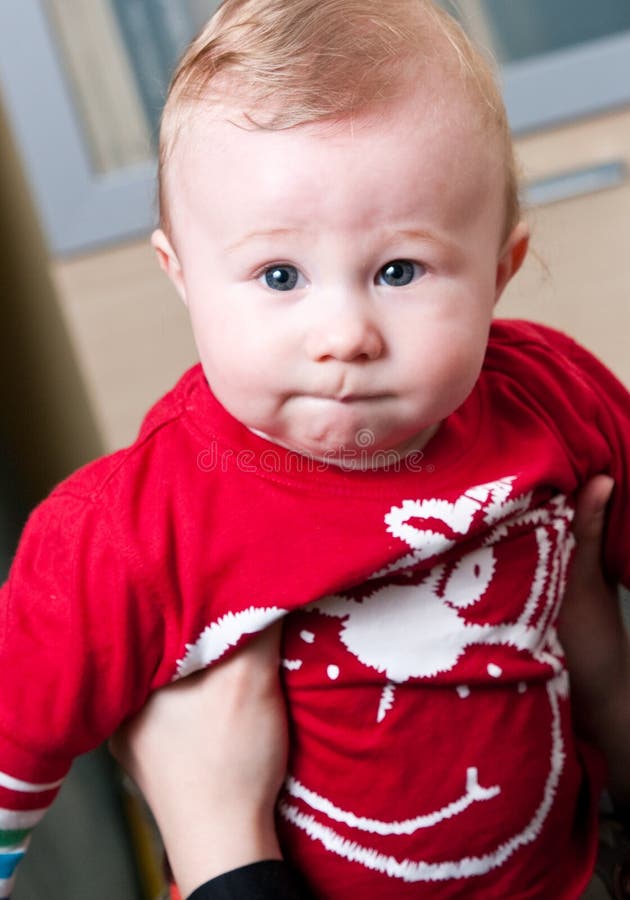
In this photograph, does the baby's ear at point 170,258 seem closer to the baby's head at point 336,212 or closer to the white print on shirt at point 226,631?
the baby's head at point 336,212

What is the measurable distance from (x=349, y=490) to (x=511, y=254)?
172mm

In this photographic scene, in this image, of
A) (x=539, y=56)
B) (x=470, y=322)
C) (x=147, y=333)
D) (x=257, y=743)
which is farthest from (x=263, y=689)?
(x=539, y=56)

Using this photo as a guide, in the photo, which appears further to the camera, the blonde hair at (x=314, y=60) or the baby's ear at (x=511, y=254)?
the baby's ear at (x=511, y=254)

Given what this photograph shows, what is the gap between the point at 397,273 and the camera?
0.55 m

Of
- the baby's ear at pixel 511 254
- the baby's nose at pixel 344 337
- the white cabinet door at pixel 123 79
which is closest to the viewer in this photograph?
the baby's nose at pixel 344 337

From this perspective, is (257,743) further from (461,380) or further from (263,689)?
(461,380)

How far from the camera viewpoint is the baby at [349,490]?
54cm

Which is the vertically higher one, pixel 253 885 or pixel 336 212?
pixel 336 212

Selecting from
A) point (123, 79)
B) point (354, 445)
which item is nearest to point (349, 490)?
point (354, 445)

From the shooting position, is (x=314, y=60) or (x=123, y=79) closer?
(x=314, y=60)

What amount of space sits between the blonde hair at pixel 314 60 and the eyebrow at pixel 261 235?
0.17 feet

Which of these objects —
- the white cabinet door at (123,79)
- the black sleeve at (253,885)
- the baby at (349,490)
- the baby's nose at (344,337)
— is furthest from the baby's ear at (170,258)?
the white cabinet door at (123,79)

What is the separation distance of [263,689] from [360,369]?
8.3 inches

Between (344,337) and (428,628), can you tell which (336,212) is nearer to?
(344,337)
